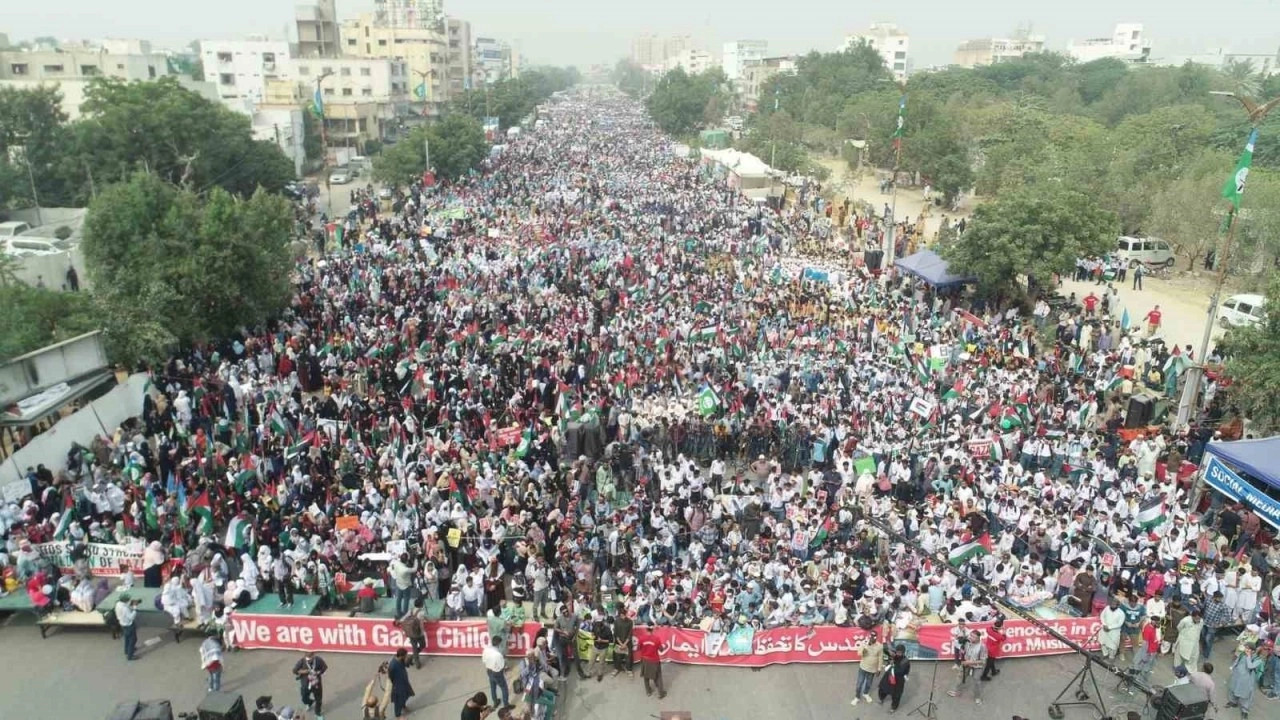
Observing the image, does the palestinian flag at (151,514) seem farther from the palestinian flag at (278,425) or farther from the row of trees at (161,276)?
the row of trees at (161,276)

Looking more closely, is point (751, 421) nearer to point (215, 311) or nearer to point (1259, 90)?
point (215, 311)

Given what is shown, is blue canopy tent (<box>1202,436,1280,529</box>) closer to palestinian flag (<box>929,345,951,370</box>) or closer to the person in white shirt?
palestinian flag (<box>929,345,951,370</box>)

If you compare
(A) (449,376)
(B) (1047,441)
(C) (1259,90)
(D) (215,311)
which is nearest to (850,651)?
(B) (1047,441)

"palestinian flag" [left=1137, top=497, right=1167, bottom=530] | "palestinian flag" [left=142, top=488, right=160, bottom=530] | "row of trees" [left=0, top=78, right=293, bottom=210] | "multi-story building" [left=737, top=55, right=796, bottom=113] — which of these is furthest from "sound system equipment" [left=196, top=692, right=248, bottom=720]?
"multi-story building" [left=737, top=55, right=796, bottom=113]

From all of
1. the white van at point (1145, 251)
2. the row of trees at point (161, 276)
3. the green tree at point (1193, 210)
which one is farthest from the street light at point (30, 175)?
the green tree at point (1193, 210)

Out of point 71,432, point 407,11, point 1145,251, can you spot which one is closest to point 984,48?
point 407,11

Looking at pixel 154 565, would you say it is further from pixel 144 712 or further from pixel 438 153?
pixel 438 153
